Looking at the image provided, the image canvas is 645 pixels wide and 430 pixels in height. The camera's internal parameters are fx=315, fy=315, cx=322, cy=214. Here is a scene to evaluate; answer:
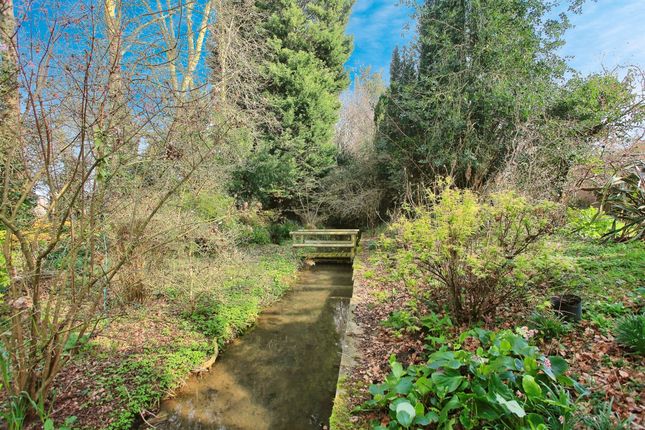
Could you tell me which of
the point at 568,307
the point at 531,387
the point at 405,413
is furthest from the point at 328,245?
the point at 531,387

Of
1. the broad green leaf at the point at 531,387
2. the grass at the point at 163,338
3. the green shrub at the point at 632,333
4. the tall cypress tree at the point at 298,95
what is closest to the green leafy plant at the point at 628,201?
the green shrub at the point at 632,333

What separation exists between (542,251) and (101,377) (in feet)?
15.4

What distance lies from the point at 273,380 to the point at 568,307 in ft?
10.9

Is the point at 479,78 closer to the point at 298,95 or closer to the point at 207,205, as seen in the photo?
the point at 298,95

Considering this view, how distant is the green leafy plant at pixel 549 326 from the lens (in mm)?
2875

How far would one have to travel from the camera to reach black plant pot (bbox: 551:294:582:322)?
9.93 feet

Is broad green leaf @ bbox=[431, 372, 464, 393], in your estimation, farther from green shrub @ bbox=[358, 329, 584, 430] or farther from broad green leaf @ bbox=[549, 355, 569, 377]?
broad green leaf @ bbox=[549, 355, 569, 377]

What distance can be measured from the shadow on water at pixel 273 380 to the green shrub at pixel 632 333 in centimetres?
271

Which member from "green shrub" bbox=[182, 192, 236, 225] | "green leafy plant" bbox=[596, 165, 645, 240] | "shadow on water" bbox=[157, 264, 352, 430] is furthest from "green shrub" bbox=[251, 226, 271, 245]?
"green leafy plant" bbox=[596, 165, 645, 240]

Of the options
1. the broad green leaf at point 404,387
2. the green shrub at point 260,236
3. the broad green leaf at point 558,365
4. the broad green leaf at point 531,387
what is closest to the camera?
the broad green leaf at point 531,387

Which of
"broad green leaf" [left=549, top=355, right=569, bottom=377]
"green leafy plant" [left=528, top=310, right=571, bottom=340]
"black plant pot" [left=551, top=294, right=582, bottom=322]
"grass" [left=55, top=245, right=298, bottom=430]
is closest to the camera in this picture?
"broad green leaf" [left=549, top=355, right=569, bottom=377]

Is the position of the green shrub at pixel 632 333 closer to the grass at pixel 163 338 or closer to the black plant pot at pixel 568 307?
the black plant pot at pixel 568 307

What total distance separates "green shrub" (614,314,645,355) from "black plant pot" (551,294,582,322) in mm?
355

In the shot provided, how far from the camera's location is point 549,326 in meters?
2.89
